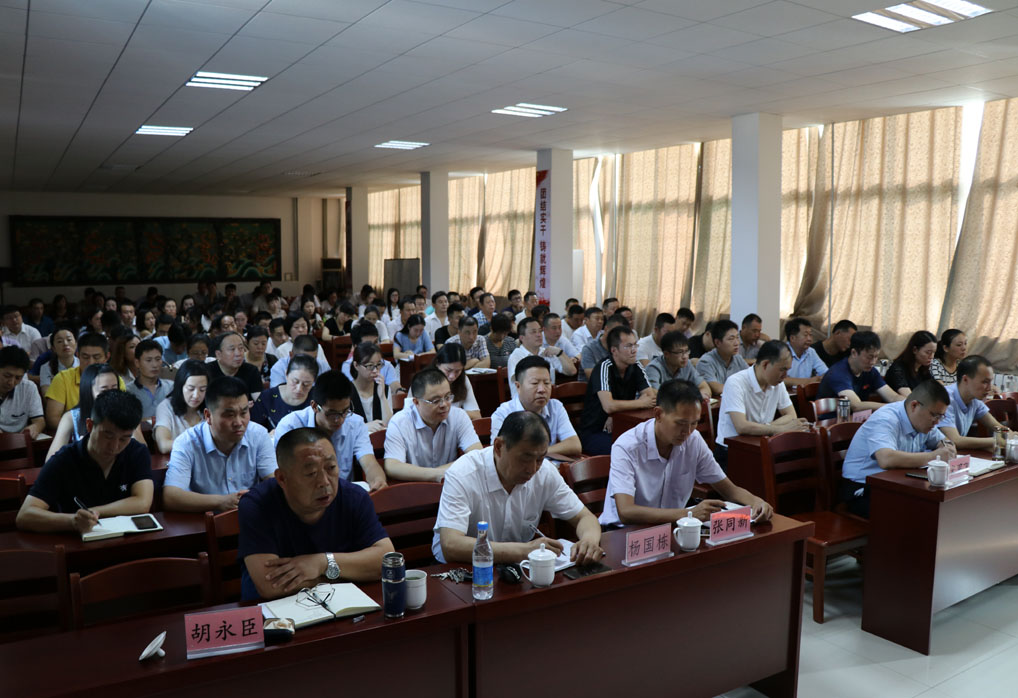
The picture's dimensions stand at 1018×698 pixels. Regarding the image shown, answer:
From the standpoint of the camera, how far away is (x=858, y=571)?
157 inches

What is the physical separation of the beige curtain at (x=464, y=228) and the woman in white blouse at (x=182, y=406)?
10.8m

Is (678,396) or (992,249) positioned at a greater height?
(992,249)

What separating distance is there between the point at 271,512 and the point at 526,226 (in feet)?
36.8

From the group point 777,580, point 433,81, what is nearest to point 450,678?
point 777,580

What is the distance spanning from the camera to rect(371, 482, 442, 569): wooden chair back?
2846 millimetres

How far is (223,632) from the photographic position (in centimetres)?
177

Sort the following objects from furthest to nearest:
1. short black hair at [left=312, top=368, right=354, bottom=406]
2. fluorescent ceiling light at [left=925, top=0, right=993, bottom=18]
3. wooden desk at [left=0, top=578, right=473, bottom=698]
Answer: fluorescent ceiling light at [left=925, top=0, right=993, bottom=18]
short black hair at [left=312, top=368, right=354, bottom=406]
wooden desk at [left=0, top=578, right=473, bottom=698]

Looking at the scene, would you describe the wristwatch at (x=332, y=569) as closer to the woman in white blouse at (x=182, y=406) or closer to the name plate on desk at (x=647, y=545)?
the name plate on desk at (x=647, y=545)

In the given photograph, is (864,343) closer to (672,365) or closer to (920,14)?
(672,365)

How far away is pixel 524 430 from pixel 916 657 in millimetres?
2021

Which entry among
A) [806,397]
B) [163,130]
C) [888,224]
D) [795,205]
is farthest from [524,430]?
[163,130]

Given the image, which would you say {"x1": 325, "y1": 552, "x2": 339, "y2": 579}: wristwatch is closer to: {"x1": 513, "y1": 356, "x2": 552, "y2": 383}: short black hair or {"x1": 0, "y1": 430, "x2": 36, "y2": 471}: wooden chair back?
{"x1": 513, "y1": 356, "x2": 552, "y2": 383}: short black hair

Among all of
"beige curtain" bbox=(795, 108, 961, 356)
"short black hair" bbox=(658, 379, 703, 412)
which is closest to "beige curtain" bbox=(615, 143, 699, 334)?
"beige curtain" bbox=(795, 108, 961, 356)

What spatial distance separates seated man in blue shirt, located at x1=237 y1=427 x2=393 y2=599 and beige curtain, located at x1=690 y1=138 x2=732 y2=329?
8.04 m
